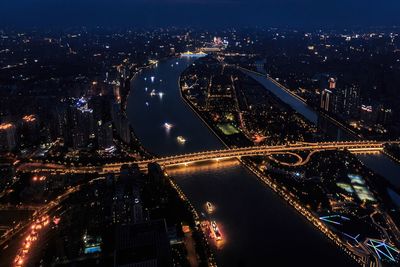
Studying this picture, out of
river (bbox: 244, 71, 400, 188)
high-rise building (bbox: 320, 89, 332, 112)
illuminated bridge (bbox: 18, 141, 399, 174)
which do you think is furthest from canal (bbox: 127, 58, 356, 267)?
high-rise building (bbox: 320, 89, 332, 112)

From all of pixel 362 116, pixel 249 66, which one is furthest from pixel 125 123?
pixel 249 66

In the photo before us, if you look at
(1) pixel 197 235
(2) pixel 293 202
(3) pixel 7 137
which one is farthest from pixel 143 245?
(3) pixel 7 137

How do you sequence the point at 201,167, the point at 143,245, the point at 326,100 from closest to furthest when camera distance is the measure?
the point at 143,245 → the point at 201,167 → the point at 326,100

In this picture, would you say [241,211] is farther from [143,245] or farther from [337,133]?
[337,133]

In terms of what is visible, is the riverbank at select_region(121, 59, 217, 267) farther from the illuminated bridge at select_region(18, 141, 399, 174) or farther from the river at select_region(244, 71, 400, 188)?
the river at select_region(244, 71, 400, 188)

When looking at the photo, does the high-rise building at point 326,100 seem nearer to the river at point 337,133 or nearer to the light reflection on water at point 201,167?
the river at point 337,133

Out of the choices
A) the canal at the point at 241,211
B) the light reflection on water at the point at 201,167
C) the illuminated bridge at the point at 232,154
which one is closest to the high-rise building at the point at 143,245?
the canal at the point at 241,211

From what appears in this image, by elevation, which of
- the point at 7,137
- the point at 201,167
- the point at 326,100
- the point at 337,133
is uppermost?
the point at 7,137
